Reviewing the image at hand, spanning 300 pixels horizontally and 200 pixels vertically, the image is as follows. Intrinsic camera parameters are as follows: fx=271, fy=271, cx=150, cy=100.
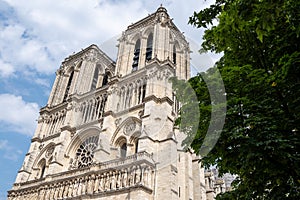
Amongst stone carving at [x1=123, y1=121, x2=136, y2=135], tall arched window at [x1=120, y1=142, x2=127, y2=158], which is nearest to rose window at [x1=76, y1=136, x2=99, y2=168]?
tall arched window at [x1=120, y1=142, x2=127, y2=158]

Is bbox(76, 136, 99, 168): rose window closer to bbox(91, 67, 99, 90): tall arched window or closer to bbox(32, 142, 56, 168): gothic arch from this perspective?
bbox(32, 142, 56, 168): gothic arch

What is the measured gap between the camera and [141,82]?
19812mm

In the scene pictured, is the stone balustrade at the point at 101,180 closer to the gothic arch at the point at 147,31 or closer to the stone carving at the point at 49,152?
the stone carving at the point at 49,152

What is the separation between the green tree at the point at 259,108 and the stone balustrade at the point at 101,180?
8240mm

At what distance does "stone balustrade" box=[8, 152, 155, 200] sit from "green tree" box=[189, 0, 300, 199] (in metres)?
8.24

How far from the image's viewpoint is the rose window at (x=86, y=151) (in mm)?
19422

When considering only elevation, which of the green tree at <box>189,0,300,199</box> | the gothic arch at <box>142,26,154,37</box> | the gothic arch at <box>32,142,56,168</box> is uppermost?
the gothic arch at <box>142,26,154,37</box>

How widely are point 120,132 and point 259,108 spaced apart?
1364 cm

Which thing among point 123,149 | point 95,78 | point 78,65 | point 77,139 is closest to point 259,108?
point 123,149

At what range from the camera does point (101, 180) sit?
1544 centimetres

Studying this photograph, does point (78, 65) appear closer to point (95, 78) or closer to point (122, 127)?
point (95, 78)

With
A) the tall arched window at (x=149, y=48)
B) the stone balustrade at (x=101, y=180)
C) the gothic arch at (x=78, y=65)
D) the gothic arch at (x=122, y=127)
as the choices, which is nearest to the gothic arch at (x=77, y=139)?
the gothic arch at (x=122, y=127)

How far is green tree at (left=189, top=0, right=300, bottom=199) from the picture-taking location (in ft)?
15.8

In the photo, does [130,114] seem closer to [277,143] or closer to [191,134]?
[191,134]
